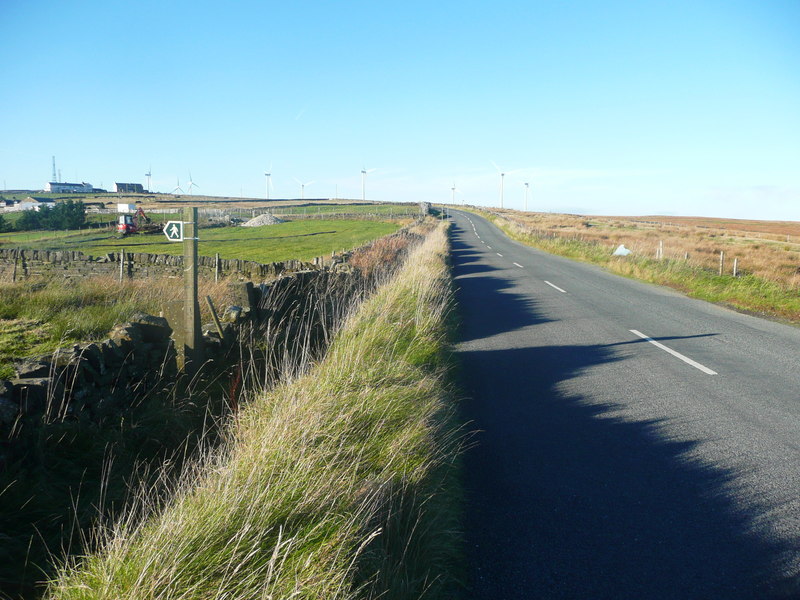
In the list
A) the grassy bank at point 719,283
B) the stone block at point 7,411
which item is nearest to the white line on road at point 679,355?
the grassy bank at point 719,283

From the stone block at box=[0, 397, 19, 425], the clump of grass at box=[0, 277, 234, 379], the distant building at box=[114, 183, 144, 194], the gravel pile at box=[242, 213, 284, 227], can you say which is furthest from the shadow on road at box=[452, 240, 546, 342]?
the distant building at box=[114, 183, 144, 194]

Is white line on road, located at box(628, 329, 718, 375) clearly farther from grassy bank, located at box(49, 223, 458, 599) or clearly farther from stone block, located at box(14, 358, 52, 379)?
stone block, located at box(14, 358, 52, 379)

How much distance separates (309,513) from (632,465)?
2944 millimetres

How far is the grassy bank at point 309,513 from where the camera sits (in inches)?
101

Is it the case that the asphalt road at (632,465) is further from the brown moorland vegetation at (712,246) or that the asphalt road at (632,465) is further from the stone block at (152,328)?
the brown moorland vegetation at (712,246)

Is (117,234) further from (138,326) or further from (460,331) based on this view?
(138,326)

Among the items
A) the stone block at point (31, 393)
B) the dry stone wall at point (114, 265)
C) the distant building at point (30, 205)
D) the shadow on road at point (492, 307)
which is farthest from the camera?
the distant building at point (30, 205)

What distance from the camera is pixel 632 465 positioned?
475 cm

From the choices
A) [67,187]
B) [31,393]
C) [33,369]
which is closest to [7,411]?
[31,393]

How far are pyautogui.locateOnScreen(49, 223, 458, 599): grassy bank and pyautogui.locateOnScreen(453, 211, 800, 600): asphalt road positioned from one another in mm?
402

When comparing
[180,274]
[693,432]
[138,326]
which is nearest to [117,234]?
[180,274]

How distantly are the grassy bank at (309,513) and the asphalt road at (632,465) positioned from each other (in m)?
0.40

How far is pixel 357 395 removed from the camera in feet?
16.1

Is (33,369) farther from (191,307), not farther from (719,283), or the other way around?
(719,283)
